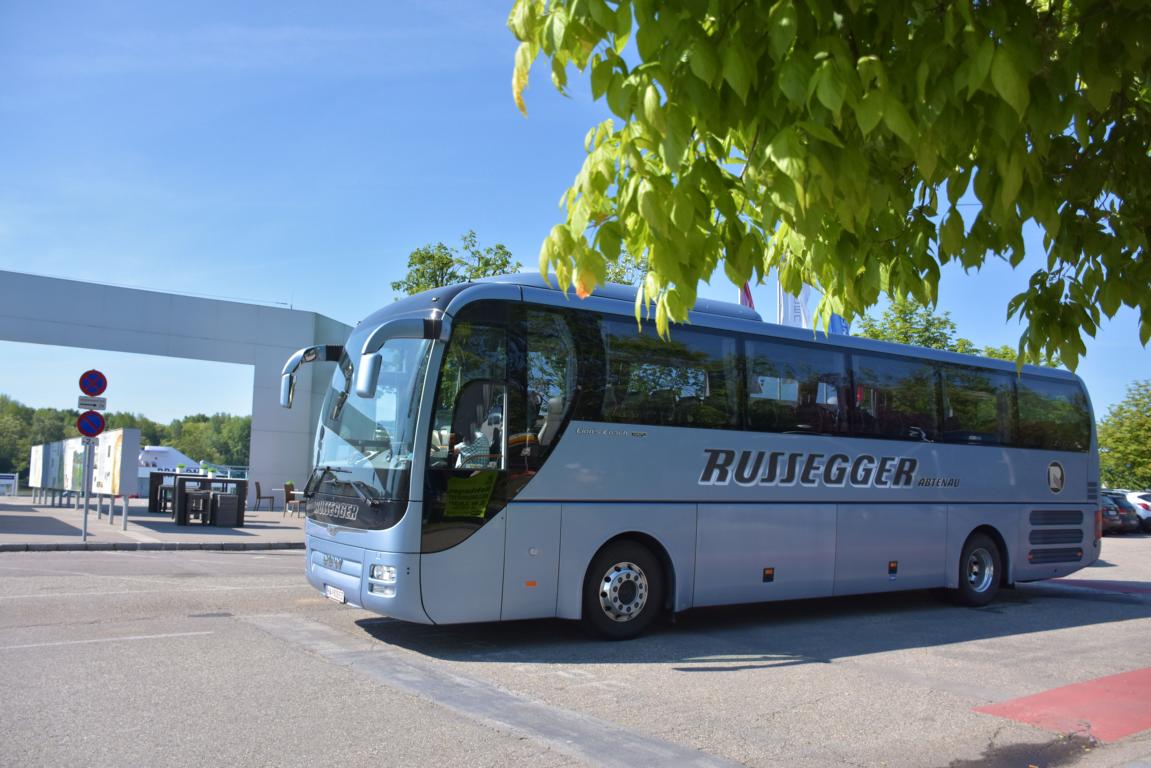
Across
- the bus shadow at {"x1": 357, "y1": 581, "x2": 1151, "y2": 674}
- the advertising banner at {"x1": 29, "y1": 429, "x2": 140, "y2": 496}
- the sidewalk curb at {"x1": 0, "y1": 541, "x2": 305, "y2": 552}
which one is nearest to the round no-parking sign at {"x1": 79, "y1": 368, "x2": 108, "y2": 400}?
the sidewalk curb at {"x1": 0, "y1": 541, "x2": 305, "y2": 552}

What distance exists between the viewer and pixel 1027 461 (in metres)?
13.8

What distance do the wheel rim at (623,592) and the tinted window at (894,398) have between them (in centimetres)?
374

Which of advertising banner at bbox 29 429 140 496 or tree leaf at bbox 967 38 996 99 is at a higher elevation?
tree leaf at bbox 967 38 996 99

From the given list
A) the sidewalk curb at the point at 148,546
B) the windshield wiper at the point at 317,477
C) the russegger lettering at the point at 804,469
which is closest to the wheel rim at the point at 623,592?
the russegger lettering at the point at 804,469

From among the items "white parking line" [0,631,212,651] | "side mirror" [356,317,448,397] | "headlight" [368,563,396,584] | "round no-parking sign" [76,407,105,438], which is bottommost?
"white parking line" [0,631,212,651]

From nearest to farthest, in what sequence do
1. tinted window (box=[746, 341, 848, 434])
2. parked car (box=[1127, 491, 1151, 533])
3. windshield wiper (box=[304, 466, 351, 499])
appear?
windshield wiper (box=[304, 466, 351, 499]) < tinted window (box=[746, 341, 848, 434]) < parked car (box=[1127, 491, 1151, 533])

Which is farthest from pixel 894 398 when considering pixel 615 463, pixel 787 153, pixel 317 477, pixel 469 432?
pixel 787 153

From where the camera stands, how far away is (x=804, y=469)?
35.9 feet

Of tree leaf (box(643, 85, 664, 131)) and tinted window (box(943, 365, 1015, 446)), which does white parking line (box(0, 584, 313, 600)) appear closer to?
tinted window (box(943, 365, 1015, 446))

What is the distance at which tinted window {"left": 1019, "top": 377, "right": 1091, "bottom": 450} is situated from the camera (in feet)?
45.7

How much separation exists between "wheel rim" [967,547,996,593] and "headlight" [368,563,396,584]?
8.63m

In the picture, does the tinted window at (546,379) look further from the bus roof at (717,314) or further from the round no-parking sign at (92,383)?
the round no-parking sign at (92,383)

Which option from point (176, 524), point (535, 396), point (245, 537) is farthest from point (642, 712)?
point (176, 524)

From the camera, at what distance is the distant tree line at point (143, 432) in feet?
388
